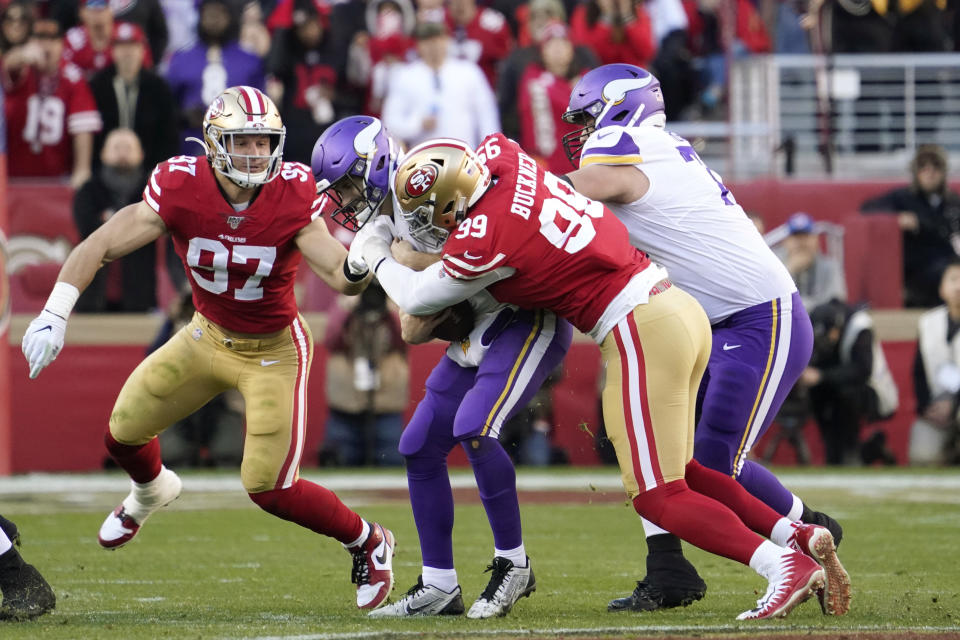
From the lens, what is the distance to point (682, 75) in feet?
46.2

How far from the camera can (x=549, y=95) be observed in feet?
40.5

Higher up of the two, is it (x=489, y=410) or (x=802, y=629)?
(x=489, y=410)

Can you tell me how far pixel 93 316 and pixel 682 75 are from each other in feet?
18.7

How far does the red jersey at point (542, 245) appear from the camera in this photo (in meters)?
5.14

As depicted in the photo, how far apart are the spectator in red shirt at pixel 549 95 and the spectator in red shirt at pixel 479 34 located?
0.91m

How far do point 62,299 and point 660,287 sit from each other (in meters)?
2.21

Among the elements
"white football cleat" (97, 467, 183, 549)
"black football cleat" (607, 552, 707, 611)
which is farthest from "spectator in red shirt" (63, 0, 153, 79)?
"black football cleat" (607, 552, 707, 611)

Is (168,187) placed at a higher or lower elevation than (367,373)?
higher

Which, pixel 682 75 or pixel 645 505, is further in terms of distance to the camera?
pixel 682 75

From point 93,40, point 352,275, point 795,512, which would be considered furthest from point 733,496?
point 93,40

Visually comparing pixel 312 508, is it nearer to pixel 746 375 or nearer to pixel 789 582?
pixel 746 375

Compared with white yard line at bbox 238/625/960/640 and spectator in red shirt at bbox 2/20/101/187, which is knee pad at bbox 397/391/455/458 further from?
spectator in red shirt at bbox 2/20/101/187

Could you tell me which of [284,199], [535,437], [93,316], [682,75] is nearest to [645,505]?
[284,199]

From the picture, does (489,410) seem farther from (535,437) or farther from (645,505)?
(535,437)
